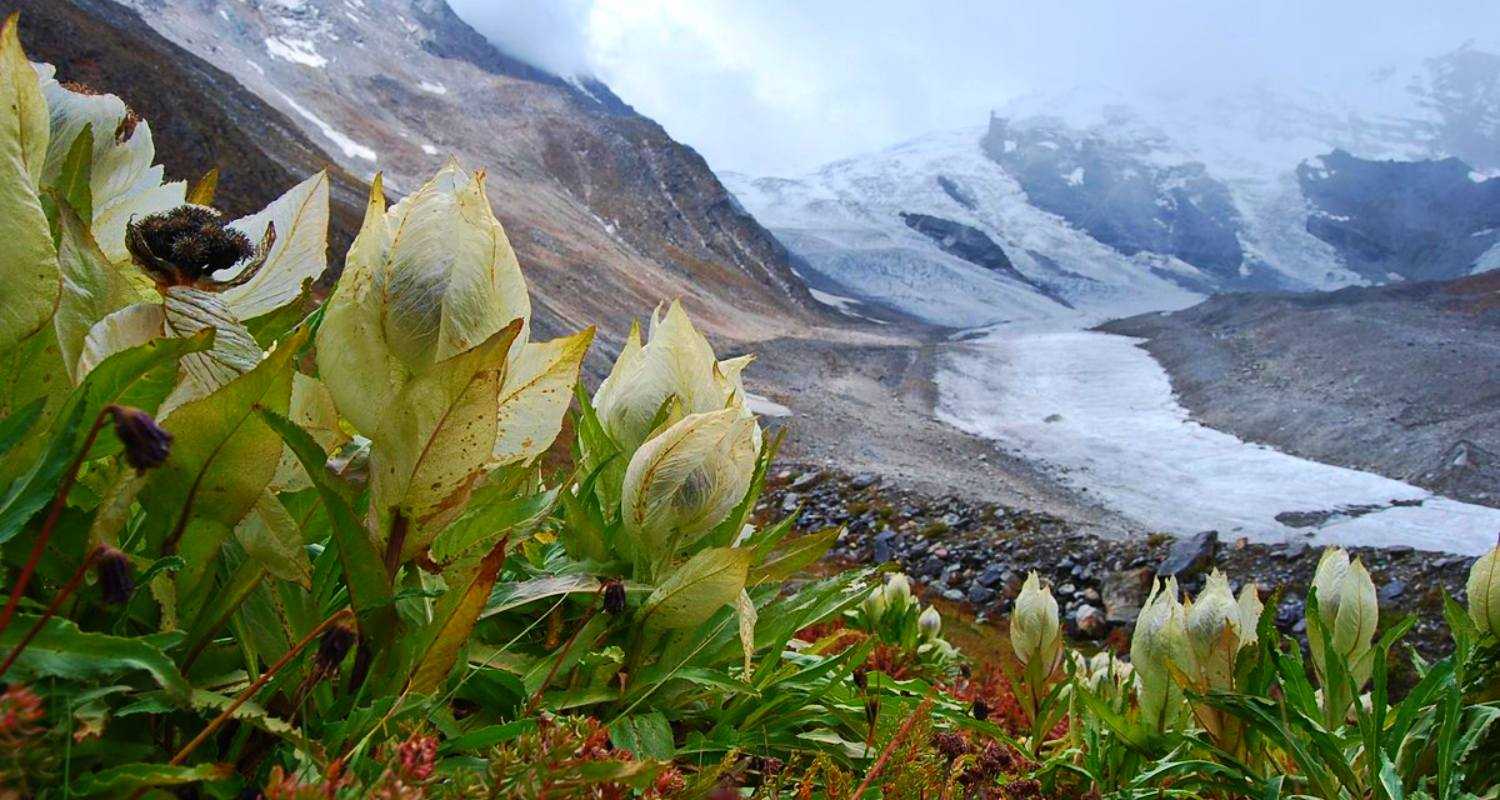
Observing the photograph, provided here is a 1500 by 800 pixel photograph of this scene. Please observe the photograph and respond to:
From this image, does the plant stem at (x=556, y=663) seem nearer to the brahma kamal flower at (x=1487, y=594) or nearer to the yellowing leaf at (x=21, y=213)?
the yellowing leaf at (x=21, y=213)

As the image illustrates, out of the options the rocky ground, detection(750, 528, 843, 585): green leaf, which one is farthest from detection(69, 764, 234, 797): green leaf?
the rocky ground

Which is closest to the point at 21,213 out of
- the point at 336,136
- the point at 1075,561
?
the point at 1075,561

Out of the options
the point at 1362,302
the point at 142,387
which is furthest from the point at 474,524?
the point at 1362,302

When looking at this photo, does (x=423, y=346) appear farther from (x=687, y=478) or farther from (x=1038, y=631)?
(x=1038, y=631)

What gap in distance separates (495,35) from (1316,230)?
97400 millimetres

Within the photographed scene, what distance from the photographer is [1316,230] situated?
102188 millimetres

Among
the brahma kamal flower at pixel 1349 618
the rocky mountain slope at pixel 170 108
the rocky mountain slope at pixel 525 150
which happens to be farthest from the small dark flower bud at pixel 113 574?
the rocky mountain slope at pixel 525 150

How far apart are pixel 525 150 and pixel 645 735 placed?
76908 mm

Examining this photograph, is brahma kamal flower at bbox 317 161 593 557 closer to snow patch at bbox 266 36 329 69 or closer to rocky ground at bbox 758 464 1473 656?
rocky ground at bbox 758 464 1473 656

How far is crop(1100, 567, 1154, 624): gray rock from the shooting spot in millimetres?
10445

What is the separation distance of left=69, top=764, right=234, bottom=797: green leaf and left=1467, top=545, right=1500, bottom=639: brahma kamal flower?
1867 millimetres

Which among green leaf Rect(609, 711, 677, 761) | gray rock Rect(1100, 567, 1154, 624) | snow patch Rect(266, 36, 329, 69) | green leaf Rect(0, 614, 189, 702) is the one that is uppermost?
snow patch Rect(266, 36, 329, 69)

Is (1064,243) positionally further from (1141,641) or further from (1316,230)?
(1141,641)

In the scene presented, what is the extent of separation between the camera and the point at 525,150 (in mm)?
73312
